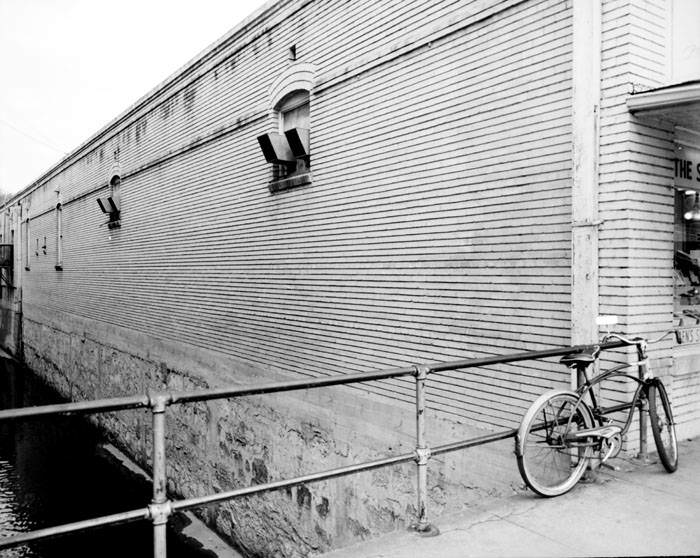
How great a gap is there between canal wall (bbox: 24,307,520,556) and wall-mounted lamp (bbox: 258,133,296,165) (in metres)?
3.45

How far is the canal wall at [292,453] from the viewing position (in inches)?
260

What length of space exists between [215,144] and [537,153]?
297 inches

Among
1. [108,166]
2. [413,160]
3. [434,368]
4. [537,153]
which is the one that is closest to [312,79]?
[413,160]

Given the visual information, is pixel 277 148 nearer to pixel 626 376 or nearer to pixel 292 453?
pixel 292 453

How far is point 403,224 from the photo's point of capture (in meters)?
7.27

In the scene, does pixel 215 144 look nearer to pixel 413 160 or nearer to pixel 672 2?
pixel 413 160

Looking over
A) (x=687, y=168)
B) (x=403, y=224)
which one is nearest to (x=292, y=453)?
(x=403, y=224)

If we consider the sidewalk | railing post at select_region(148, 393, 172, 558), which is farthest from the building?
railing post at select_region(148, 393, 172, 558)

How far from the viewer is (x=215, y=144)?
11.6m

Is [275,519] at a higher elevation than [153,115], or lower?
lower

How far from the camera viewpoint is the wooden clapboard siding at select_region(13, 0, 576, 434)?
18.8ft

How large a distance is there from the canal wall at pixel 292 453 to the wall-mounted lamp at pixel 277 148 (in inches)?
136

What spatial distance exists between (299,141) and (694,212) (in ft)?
17.6

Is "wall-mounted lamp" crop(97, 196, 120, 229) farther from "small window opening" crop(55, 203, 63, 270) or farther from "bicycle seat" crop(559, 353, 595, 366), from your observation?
"bicycle seat" crop(559, 353, 595, 366)
